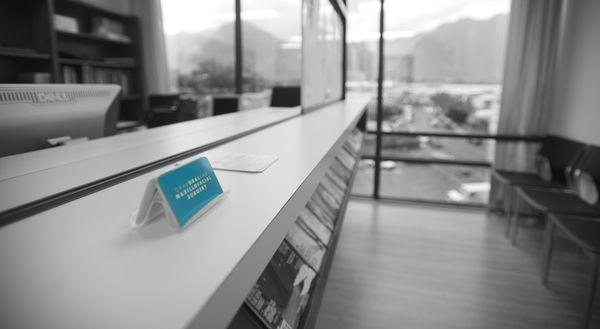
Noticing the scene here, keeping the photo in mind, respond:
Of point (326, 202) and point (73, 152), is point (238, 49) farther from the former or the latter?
point (73, 152)

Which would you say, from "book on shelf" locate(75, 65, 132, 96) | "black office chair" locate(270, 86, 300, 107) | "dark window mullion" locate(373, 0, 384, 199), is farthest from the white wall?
"book on shelf" locate(75, 65, 132, 96)

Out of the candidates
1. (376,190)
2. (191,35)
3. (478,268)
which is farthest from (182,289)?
(191,35)

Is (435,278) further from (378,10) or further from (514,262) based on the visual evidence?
(378,10)

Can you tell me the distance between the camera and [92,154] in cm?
104

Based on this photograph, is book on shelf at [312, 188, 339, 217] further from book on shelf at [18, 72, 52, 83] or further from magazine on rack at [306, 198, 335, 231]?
book on shelf at [18, 72, 52, 83]

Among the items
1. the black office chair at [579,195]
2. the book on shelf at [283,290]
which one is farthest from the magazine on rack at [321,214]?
the black office chair at [579,195]

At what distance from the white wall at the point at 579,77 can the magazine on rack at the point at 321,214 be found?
2577 mm

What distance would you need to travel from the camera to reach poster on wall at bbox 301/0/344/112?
2049mm

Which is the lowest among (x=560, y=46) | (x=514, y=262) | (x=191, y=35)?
(x=514, y=262)

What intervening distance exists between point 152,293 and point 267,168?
530 mm

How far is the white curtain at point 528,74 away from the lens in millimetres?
3332

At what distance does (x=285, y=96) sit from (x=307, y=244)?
2.13 meters

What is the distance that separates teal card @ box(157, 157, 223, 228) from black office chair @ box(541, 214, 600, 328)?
211 centimetres

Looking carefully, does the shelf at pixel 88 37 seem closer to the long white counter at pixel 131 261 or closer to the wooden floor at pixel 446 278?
the wooden floor at pixel 446 278
